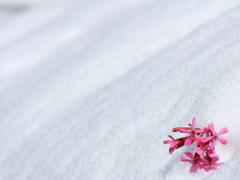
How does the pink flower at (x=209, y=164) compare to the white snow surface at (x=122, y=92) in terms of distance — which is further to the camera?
the white snow surface at (x=122, y=92)

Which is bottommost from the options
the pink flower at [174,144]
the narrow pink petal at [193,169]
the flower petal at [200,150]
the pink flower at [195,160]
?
the narrow pink petal at [193,169]

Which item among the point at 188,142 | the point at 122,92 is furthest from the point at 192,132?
the point at 122,92

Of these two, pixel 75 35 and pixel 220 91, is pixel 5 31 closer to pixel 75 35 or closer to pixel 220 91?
pixel 75 35

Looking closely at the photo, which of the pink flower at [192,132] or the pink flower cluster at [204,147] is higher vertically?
the pink flower at [192,132]

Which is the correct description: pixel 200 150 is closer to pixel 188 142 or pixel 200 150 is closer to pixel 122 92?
pixel 188 142

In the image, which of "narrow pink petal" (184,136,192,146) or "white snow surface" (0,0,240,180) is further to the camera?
"white snow surface" (0,0,240,180)

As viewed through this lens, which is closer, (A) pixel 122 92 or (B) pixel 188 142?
(B) pixel 188 142

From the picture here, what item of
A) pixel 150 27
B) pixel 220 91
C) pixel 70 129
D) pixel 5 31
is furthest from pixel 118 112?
pixel 5 31

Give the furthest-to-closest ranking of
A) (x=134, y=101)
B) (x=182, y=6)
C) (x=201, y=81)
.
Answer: (x=182, y=6)
(x=134, y=101)
(x=201, y=81)
